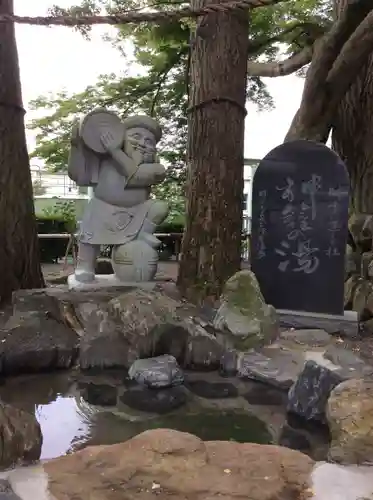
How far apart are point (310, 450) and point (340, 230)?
2.21 metres

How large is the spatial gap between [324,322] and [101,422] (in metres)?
2.09

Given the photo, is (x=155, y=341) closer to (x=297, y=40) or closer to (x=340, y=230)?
(x=340, y=230)

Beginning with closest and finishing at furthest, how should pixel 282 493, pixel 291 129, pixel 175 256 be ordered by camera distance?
pixel 282 493
pixel 291 129
pixel 175 256

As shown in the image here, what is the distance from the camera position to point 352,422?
6.55ft

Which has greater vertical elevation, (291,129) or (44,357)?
(291,129)

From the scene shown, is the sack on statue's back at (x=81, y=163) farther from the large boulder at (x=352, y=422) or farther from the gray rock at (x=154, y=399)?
the large boulder at (x=352, y=422)

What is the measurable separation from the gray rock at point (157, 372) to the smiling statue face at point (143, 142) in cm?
172

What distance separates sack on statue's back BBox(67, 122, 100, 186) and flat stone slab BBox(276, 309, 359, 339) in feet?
5.81

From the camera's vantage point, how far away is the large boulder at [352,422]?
1.90 metres

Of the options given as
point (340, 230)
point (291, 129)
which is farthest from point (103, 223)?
point (291, 129)

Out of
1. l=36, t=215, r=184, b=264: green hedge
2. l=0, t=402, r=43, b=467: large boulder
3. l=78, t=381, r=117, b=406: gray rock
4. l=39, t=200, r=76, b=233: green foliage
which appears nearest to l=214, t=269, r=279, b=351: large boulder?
l=78, t=381, r=117, b=406: gray rock

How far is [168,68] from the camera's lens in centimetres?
823

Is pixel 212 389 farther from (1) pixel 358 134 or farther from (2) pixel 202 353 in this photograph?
(1) pixel 358 134

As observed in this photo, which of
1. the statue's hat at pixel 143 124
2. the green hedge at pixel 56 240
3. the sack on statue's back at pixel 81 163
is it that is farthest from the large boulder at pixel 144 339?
the green hedge at pixel 56 240
